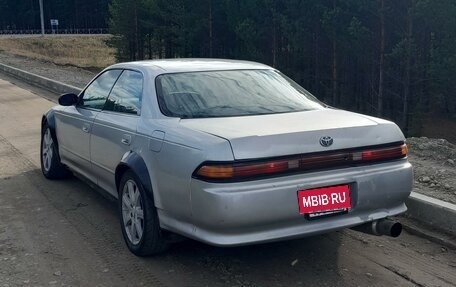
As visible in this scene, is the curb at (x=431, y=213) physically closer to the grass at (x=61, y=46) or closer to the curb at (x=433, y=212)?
the curb at (x=433, y=212)

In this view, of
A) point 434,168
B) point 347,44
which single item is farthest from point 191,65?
point 347,44

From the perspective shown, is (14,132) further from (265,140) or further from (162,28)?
(162,28)

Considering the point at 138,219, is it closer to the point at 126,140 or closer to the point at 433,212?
the point at 126,140

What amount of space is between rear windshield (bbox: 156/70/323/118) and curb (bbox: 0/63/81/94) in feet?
34.1

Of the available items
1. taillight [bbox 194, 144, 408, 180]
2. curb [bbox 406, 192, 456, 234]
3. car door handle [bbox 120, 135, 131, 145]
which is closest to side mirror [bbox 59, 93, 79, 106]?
car door handle [bbox 120, 135, 131, 145]

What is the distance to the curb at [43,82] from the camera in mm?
16116

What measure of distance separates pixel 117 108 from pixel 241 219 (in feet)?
6.57

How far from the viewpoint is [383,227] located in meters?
3.86

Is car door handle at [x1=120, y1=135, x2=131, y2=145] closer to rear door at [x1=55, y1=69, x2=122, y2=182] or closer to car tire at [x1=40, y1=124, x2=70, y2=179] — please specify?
rear door at [x1=55, y1=69, x2=122, y2=182]

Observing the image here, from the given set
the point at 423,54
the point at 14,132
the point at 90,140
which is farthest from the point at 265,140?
the point at 423,54

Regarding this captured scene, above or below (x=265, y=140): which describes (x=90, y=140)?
below

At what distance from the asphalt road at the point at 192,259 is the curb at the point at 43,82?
32.5 ft

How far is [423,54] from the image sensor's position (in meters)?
26.3

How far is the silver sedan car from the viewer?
3.46 meters
